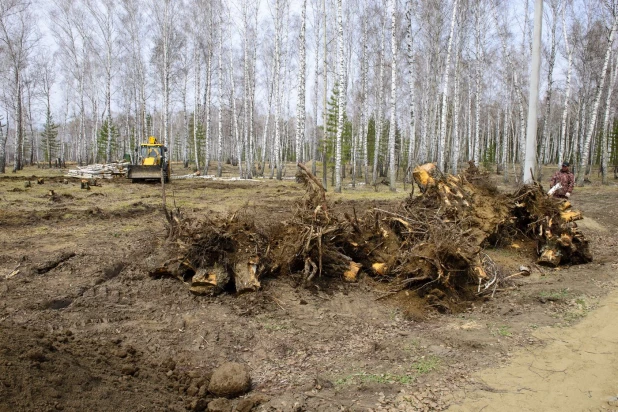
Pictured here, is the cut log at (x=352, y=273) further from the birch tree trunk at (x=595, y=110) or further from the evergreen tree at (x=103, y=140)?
the evergreen tree at (x=103, y=140)

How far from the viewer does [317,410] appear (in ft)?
11.4

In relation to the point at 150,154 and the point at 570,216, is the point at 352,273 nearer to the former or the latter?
the point at 570,216

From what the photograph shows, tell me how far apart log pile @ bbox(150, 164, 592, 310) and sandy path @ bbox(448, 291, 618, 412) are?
64.1 inches

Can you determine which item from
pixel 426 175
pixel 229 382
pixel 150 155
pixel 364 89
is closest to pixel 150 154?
pixel 150 155

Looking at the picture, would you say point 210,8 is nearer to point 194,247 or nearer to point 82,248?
point 82,248

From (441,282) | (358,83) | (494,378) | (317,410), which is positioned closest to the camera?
(317,410)

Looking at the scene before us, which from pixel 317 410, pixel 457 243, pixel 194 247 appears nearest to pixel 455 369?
pixel 317 410

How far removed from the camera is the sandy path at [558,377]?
11.3 feet

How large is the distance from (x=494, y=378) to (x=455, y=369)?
1.20 ft

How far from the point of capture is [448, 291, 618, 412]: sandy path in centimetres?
346

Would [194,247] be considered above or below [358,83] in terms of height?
below

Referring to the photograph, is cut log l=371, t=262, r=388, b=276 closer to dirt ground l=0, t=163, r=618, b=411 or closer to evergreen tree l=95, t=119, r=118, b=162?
dirt ground l=0, t=163, r=618, b=411

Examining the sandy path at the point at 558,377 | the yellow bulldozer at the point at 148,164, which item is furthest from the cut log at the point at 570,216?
the yellow bulldozer at the point at 148,164

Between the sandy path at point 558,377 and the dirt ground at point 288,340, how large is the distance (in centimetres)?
2
